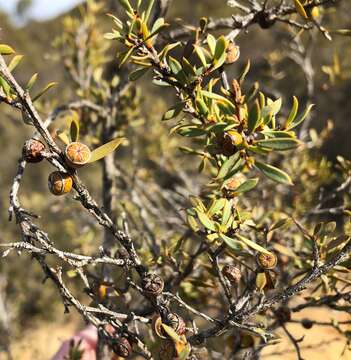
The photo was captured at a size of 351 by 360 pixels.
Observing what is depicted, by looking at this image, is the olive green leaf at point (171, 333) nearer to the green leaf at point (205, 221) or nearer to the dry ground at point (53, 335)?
the green leaf at point (205, 221)

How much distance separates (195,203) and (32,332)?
7.01m

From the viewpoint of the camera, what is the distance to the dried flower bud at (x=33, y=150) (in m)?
0.69

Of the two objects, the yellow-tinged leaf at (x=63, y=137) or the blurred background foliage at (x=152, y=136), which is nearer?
the yellow-tinged leaf at (x=63, y=137)

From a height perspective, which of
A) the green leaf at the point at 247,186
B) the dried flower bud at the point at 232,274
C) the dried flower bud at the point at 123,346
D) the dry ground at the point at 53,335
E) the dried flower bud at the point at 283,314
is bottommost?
the dry ground at the point at 53,335

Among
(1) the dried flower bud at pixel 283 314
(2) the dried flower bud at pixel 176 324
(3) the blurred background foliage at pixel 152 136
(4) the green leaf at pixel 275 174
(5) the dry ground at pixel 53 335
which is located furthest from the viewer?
(5) the dry ground at pixel 53 335

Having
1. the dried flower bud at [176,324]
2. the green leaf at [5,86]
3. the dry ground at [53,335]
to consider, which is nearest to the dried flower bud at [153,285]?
the dried flower bud at [176,324]

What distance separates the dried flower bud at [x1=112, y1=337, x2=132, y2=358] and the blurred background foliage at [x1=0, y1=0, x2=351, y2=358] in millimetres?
305

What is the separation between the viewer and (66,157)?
67 cm

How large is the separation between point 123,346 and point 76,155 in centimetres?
39

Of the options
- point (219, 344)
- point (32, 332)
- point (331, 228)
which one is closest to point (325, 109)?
point (32, 332)

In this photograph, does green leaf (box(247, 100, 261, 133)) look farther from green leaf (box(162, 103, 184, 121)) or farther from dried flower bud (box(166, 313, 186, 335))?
dried flower bud (box(166, 313, 186, 335))

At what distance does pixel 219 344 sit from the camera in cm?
170

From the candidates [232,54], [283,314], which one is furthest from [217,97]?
[283,314]

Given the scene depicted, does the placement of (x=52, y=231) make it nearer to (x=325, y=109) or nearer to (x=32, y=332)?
(x=32, y=332)
